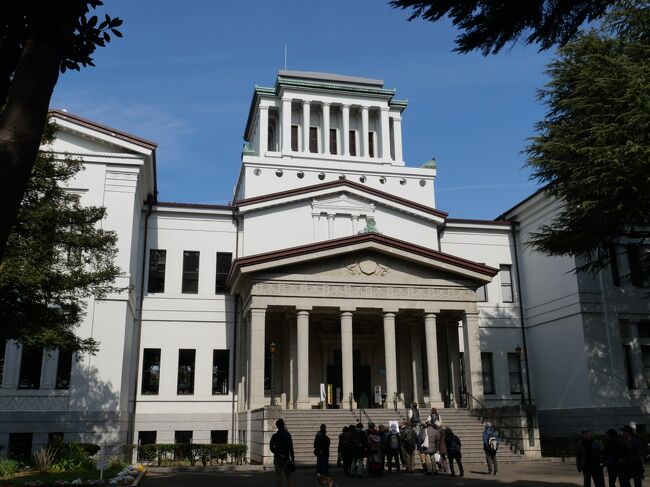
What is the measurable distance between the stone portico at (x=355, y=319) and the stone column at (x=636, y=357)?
30.3ft

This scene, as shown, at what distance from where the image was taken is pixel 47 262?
17.6 metres

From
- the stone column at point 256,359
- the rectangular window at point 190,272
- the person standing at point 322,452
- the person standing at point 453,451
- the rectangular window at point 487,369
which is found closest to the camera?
the person standing at point 322,452

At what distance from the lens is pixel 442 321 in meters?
32.2

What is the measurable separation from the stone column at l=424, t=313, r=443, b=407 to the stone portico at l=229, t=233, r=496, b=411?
46 millimetres

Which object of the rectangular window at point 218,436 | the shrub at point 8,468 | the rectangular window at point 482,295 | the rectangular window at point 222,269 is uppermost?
the rectangular window at point 222,269

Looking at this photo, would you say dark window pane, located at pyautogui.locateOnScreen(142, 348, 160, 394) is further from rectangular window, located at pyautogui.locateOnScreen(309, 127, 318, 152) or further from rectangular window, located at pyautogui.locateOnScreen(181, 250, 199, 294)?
rectangular window, located at pyautogui.locateOnScreen(309, 127, 318, 152)

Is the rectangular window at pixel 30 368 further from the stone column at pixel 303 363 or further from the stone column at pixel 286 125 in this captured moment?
the stone column at pixel 286 125

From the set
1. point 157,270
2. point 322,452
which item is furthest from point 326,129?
point 322,452

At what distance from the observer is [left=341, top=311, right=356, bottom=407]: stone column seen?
26.4 m

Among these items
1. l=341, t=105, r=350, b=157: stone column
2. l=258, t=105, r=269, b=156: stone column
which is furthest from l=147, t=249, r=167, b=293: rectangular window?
l=341, t=105, r=350, b=157: stone column

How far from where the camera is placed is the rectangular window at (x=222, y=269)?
33375 mm

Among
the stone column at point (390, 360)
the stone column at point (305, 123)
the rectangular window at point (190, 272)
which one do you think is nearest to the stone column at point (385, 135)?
the stone column at point (305, 123)

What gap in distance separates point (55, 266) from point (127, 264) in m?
8.54

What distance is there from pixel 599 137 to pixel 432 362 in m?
11.9
